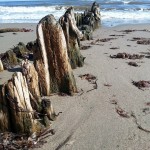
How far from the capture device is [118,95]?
6.71m

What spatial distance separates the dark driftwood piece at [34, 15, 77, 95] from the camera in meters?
6.32

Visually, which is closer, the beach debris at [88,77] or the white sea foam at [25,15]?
the beach debris at [88,77]

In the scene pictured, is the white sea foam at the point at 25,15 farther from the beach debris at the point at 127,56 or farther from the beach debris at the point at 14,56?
the beach debris at the point at 127,56

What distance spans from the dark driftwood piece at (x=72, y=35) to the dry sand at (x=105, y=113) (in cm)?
23

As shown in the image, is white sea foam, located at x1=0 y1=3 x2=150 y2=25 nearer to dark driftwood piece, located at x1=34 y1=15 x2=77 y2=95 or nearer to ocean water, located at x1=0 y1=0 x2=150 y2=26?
ocean water, located at x1=0 y1=0 x2=150 y2=26

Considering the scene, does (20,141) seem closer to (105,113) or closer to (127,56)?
(105,113)

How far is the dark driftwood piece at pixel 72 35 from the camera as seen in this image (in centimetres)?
789

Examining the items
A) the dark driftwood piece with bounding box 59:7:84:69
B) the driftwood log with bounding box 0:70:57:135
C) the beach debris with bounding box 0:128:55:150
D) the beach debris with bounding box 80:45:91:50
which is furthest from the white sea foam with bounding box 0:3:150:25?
the beach debris with bounding box 0:128:55:150

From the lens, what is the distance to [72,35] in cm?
813

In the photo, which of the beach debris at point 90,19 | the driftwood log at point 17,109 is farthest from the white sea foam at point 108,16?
the driftwood log at point 17,109

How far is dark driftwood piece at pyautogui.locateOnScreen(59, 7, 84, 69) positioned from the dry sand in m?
0.23

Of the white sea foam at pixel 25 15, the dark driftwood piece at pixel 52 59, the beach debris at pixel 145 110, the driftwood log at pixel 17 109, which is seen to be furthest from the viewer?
the white sea foam at pixel 25 15

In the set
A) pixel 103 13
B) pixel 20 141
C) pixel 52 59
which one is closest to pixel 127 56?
pixel 52 59

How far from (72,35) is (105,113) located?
2784mm
